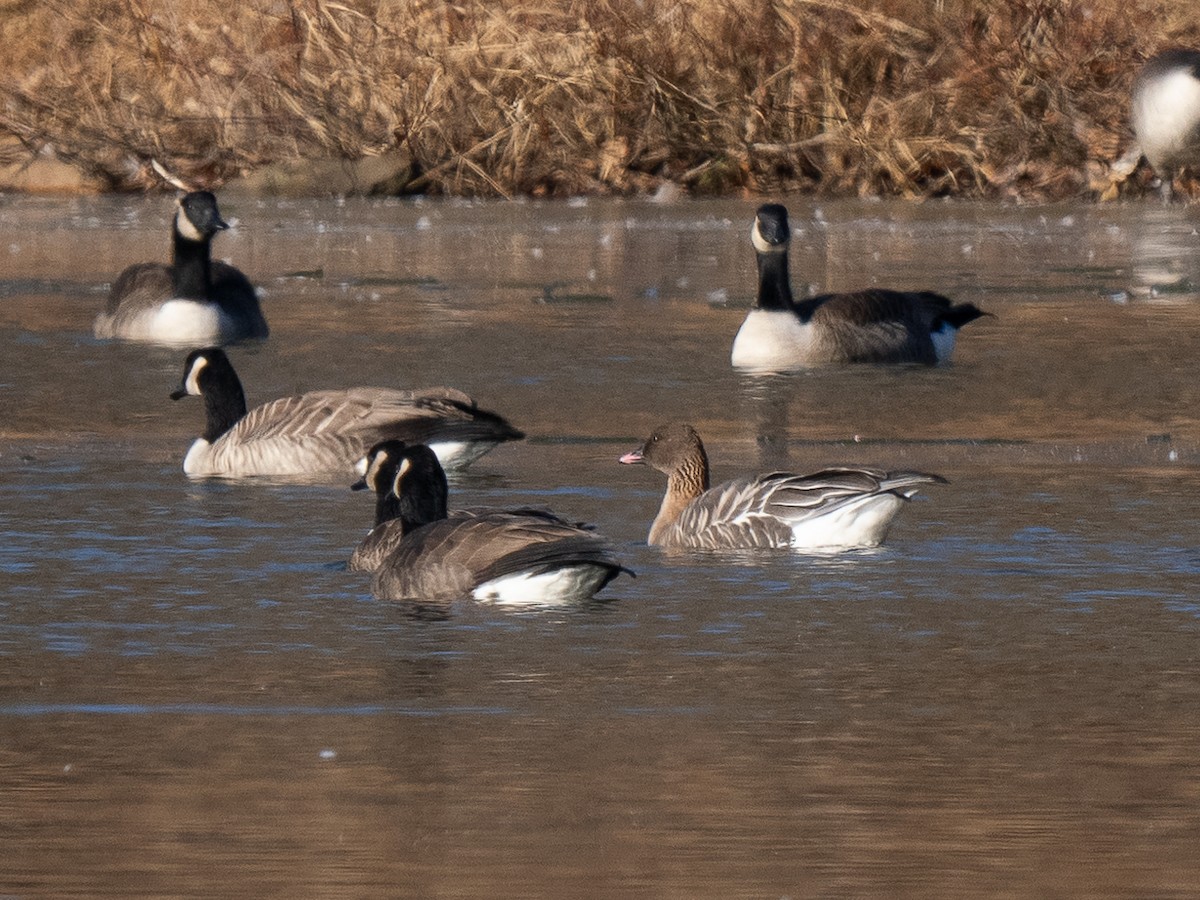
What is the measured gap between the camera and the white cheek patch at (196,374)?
11102 millimetres

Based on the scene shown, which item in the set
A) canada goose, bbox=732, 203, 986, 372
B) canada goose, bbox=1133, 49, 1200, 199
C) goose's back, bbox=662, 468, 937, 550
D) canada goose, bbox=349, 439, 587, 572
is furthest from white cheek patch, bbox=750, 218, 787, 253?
canada goose, bbox=1133, 49, 1200, 199

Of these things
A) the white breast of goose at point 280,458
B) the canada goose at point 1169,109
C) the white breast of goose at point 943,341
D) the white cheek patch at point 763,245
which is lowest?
the white breast of goose at point 280,458

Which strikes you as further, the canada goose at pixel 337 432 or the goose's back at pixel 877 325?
the goose's back at pixel 877 325

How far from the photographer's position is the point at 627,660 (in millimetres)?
6578

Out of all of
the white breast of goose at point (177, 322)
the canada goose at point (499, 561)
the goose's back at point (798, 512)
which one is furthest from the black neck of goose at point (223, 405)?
the white breast of goose at point (177, 322)

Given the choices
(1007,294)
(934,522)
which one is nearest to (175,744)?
(934,522)

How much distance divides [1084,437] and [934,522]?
232 centimetres

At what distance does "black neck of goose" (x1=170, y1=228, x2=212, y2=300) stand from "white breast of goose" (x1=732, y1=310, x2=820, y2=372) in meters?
3.38

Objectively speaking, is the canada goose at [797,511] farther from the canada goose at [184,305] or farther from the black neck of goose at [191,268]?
the black neck of goose at [191,268]

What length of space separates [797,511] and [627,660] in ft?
5.68

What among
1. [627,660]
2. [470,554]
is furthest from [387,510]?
[627,660]

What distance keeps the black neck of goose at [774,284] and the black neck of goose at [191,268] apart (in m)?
3.34

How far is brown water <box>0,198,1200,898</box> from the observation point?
15.8ft

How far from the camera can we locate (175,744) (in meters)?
5.65
